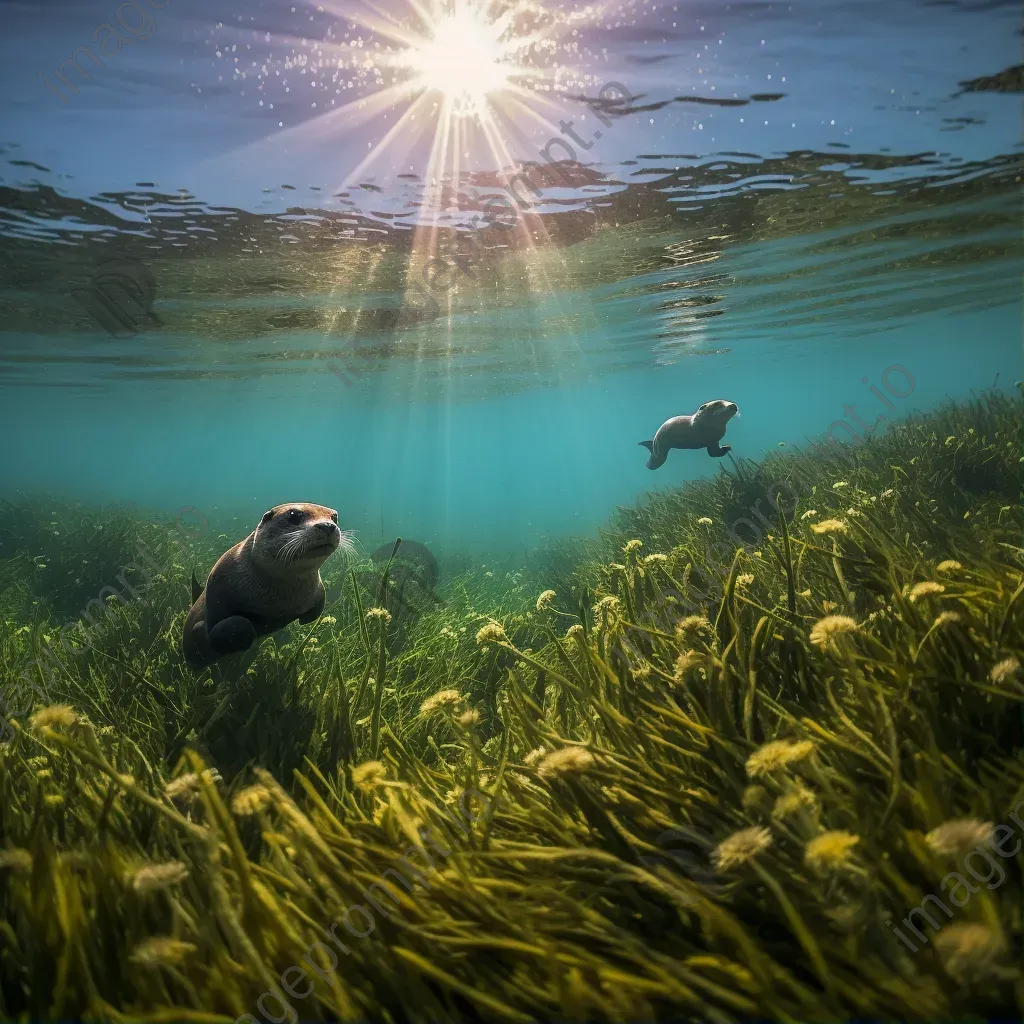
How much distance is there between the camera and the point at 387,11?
22.7ft

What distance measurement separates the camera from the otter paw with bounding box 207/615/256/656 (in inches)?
173

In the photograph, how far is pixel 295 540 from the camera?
4.52 m

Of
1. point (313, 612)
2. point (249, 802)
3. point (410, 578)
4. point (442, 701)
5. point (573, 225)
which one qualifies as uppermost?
point (573, 225)

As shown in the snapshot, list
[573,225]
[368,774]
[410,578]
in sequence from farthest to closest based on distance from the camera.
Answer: [573,225]
[410,578]
[368,774]

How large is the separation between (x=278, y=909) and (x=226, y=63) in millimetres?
10125

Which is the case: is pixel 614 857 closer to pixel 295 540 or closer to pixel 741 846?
pixel 741 846

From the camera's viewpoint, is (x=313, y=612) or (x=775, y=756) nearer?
(x=775, y=756)

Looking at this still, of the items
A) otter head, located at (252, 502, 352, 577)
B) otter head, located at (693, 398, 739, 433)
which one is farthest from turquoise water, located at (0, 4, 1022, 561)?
otter head, located at (252, 502, 352, 577)

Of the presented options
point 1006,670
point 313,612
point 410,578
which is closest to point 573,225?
point 410,578

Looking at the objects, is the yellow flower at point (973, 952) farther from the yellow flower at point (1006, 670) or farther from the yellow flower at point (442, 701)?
the yellow flower at point (442, 701)

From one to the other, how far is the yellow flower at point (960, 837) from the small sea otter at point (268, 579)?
160 inches

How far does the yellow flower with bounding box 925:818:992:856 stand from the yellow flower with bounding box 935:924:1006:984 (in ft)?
0.49

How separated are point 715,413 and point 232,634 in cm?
1037

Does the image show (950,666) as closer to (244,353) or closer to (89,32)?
(89,32)
